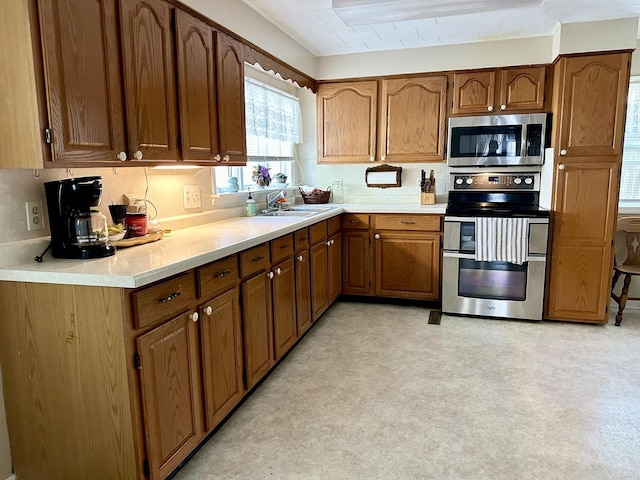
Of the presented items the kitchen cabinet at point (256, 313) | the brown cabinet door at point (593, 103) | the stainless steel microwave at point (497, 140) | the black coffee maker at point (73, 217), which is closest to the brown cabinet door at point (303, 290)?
the kitchen cabinet at point (256, 313)

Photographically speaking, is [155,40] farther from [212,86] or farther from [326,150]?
[326,150]

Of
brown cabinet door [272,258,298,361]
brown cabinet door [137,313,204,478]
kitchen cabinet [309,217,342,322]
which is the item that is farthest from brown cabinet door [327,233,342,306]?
brown cabinet door [137,313,204,478]

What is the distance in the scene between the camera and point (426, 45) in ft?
13.3

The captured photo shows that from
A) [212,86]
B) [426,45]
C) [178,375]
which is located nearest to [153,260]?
[178,375]

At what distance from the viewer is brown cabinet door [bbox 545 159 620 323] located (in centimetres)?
346

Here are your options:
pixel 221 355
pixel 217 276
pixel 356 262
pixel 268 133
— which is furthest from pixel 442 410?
pixel 268 133

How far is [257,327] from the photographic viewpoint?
248 centimetres

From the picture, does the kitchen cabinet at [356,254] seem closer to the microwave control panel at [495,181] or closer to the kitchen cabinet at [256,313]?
the microwave control panel at [495,181]

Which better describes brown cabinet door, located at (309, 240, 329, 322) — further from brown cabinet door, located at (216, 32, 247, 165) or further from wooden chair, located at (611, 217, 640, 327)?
wooden chair, located at (611, 217, 640, 327)

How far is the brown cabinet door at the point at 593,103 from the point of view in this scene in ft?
11.0

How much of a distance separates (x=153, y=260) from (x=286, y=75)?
242 cm

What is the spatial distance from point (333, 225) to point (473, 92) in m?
1.71

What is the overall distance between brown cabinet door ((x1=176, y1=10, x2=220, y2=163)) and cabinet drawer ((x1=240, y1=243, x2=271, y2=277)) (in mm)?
585

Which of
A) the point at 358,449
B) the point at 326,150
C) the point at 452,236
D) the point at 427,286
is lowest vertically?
the point at 358,449
